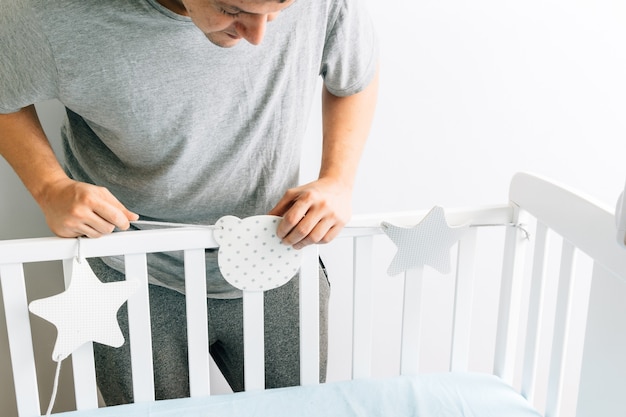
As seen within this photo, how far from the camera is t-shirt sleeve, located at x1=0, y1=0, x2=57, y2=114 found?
2.41 ft

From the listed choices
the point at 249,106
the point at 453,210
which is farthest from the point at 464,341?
the point at 249,106

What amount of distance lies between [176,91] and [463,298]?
1.55 feet

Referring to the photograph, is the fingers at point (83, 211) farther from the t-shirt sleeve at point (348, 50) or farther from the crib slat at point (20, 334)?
the t-shirt sleeve at point (348, 50)

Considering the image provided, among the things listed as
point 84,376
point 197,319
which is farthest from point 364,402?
point 84,376

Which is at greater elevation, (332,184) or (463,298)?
(332,184)

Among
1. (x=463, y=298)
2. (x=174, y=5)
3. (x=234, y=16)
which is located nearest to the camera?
(x=234, y=16)

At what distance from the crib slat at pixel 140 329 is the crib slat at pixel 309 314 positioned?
195 millimetres

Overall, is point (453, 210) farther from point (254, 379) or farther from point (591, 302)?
point (254, 379)

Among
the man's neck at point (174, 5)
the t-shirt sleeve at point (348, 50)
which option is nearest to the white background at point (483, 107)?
the t-shirt sleeve at point (348, 50)

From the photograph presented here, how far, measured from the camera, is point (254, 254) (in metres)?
0.88

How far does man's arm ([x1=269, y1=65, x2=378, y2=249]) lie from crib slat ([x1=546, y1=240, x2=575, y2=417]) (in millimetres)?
269

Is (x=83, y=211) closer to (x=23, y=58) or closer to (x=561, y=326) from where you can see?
(x=23, y=58)

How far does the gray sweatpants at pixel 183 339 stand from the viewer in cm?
98

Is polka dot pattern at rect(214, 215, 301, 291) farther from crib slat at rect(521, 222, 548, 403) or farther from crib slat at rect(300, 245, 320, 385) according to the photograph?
crib slat at rect(521, 222, 548, 403)
